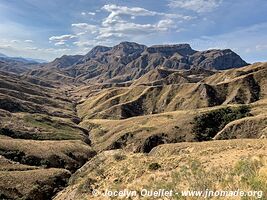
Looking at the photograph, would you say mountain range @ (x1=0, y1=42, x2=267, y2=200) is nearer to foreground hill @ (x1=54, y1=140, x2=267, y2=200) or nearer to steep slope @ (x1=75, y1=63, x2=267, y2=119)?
foreground hill @ (x1=54, y1=140, x2=267, y2=200)

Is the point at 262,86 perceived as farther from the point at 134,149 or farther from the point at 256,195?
the point at 256,195

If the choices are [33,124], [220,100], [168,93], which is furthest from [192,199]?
[168,93]

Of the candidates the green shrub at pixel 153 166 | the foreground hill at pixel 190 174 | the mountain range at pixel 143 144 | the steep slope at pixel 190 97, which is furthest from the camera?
the steep slope at pixel 190 97

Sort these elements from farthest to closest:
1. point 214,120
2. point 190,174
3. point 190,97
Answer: point 190,97, point 214,120, point 190,174

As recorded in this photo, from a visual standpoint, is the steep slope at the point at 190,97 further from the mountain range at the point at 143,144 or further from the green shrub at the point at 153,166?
the green shrub at the point at 153,166

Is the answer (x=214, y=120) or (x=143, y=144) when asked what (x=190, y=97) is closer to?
(x=214, y=120)

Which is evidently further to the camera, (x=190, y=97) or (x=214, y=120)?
(x=190, y=97)

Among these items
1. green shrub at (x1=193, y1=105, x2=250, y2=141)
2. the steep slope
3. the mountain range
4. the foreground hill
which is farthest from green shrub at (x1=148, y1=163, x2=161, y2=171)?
the steep slope

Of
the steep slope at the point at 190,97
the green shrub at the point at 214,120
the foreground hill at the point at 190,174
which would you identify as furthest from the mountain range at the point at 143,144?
the steep slope at the point at 190,97

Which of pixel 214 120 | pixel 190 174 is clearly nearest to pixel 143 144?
pixel 214 120

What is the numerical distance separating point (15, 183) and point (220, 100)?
11398 cm

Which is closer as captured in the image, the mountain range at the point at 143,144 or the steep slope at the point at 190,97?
the mountain range at the point at 143,144

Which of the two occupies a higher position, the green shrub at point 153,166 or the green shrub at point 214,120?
the green shrub at point 153,166

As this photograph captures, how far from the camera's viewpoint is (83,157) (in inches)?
3725
